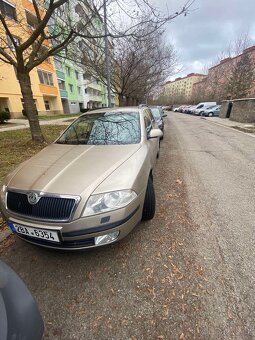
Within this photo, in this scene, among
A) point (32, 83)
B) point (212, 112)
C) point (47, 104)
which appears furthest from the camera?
point (47, 104)

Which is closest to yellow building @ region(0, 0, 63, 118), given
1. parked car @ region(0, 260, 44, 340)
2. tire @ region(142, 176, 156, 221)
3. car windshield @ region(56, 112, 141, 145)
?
car windshield @ region(56, 112, 141, 145)

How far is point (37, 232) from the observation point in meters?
2.00

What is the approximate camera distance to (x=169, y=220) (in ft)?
10.0

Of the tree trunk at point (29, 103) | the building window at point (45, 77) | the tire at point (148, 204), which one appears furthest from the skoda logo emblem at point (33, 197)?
the building window at point (45, 77)

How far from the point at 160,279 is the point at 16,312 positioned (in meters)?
1.38

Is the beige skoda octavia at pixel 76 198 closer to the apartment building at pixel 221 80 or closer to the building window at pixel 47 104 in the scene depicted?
the building window at pixel 47 104

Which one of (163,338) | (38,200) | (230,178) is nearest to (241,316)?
(163,338)

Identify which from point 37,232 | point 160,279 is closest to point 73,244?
point 37,232

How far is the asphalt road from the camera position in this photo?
5.40ft

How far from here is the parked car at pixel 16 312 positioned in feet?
3.49

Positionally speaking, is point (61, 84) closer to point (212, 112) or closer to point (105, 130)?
point (212, 112)

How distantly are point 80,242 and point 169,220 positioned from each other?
61.1 inches

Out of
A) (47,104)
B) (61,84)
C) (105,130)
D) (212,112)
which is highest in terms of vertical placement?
(61,84)

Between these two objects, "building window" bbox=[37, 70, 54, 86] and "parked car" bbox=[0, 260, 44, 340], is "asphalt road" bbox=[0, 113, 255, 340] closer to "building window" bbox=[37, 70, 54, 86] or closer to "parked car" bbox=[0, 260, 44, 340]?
"parked car" bbox=[0, 260, 44, 340]
